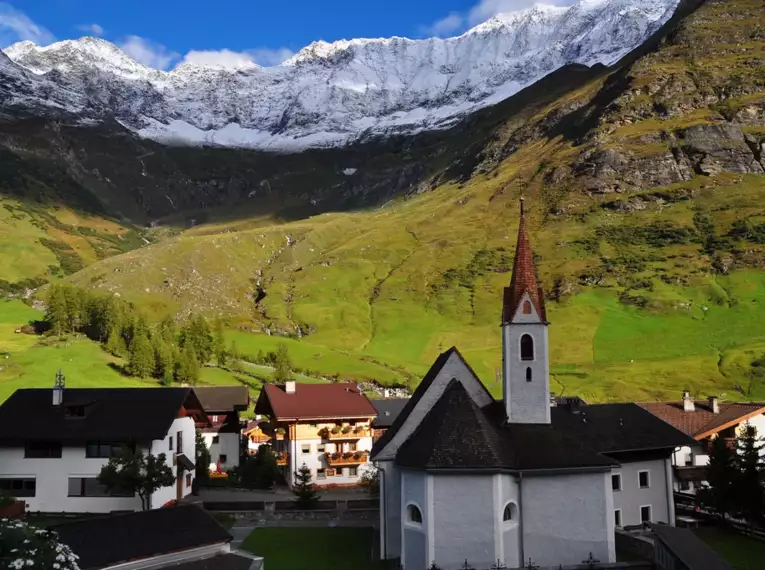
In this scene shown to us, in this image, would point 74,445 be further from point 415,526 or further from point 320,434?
point 415,526

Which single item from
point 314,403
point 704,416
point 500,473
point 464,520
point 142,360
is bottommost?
point 464,520

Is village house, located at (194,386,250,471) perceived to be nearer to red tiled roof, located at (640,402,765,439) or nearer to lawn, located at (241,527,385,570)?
lawn, located at (241,527,385,570)

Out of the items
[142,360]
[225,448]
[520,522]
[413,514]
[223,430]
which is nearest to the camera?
[520,522]

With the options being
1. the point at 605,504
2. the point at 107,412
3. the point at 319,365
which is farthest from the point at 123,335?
the point at 605,504

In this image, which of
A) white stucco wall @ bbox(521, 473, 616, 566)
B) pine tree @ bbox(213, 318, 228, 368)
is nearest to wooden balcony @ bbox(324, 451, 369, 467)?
white stucco wall @ bbox(521, 473, 616, 566)

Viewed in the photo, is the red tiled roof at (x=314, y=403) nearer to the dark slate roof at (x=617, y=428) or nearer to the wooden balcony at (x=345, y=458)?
the wooden balcony at (x=345, y=458)

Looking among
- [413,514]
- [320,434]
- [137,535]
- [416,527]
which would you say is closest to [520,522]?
[416,527]

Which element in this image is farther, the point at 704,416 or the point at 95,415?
the point at 704,416
